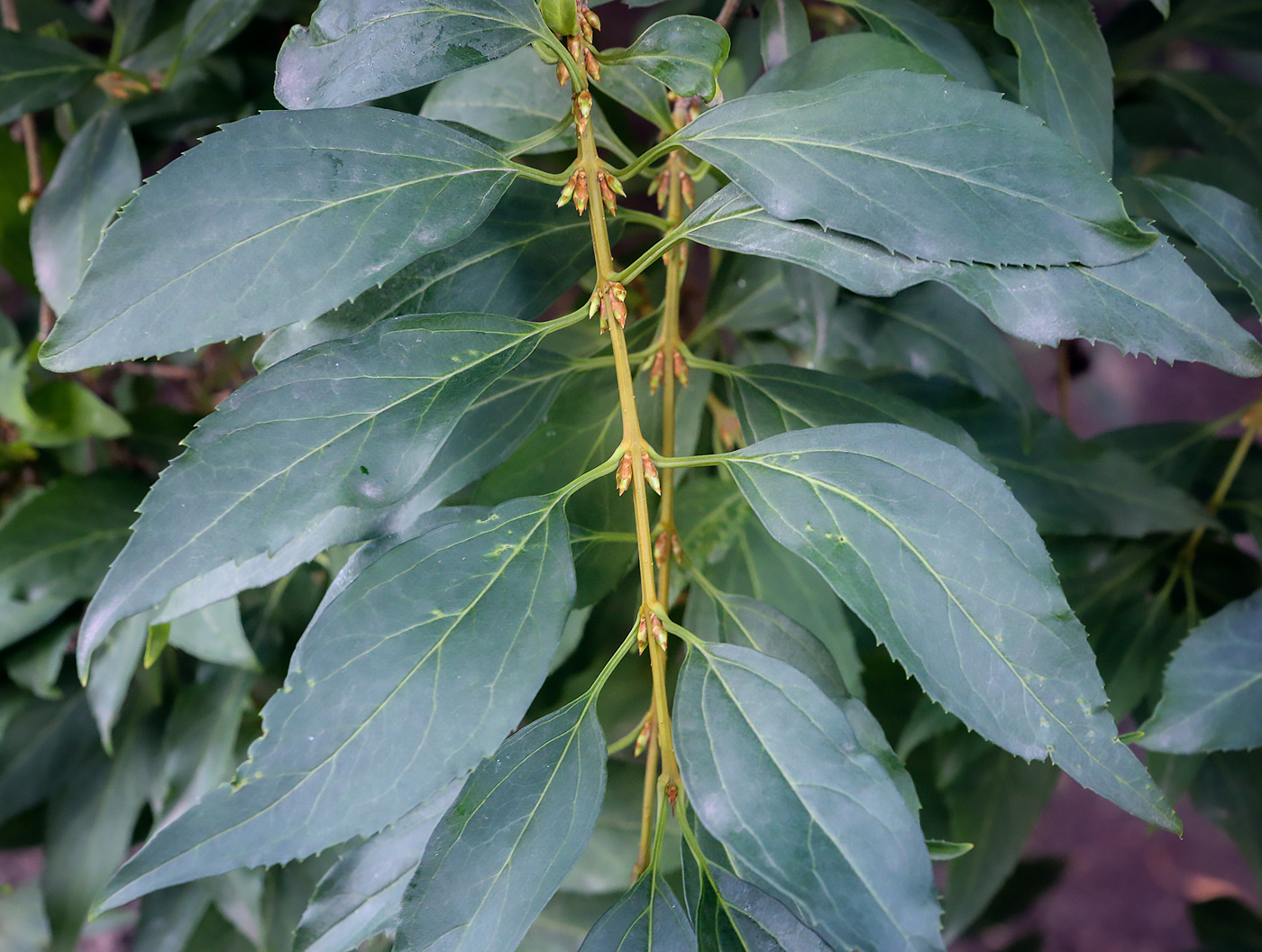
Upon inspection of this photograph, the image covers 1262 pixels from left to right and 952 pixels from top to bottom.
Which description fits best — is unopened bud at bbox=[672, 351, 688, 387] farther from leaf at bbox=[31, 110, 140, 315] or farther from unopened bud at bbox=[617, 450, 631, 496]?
leaf at bbox=[31, 110, 140, 315]

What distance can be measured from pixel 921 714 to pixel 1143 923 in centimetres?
130

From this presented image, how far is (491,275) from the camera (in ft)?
1.38

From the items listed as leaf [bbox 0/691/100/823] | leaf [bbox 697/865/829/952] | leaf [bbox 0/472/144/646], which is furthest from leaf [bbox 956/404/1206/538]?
leaf [bbox 0/691/100/823]

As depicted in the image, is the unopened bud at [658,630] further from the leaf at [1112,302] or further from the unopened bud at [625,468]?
the leaf at [1112,302]

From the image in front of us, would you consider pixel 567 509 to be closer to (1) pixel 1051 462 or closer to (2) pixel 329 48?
(2) pixel 329 48

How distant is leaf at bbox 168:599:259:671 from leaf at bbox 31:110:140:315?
0.74 ft

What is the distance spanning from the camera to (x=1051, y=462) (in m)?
0.62

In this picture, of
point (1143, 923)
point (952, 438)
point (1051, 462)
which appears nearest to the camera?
point (952, 438)

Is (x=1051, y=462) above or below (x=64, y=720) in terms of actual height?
above

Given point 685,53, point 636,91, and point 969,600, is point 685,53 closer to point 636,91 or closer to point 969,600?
point 636,91

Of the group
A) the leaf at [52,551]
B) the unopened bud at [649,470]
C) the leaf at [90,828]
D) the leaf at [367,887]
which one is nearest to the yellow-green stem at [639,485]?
the unopened bud at [649,470]

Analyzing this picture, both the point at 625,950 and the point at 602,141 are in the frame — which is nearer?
the point at 625,950

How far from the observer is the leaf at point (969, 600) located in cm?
31

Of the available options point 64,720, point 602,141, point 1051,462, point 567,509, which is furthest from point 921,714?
point 64,720
